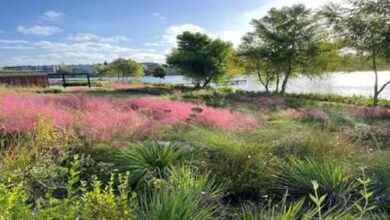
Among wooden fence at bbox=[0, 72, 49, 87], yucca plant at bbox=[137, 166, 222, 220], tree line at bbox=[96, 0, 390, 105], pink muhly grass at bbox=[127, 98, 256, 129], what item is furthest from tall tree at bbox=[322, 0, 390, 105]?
yucca plant at bbox=[137, 166, 222, 220]

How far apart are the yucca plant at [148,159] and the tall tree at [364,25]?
59.5ft

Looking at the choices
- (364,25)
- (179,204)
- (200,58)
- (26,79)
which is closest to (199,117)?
(179,204)

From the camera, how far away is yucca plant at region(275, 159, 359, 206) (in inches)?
151

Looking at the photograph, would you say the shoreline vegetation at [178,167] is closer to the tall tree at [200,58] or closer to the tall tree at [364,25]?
the tall tree at [364,25]

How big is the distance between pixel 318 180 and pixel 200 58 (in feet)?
101

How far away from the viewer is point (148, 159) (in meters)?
4.59

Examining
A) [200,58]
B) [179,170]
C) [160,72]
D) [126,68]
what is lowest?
[160,72]

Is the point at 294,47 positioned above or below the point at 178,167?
above

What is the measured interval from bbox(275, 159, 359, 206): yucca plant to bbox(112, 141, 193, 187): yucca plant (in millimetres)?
1073

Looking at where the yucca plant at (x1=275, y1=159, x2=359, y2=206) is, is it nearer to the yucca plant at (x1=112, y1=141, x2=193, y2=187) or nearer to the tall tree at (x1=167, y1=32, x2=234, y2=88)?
the yucca plant at (x1=112, y1=141, x2=193, y2=187)

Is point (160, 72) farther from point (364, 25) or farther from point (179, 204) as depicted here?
point (179, 204)

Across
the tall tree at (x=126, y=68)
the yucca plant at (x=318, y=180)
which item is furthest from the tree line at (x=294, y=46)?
the tall tree at (x=126, y=68)

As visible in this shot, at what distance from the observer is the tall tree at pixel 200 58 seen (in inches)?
1358

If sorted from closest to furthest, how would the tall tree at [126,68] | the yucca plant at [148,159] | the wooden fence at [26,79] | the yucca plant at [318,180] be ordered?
the yucca plant at [318,180] < the yucca plant at [148,159] < the wooden fence at [26,79] < the tall tree at [126,68]
